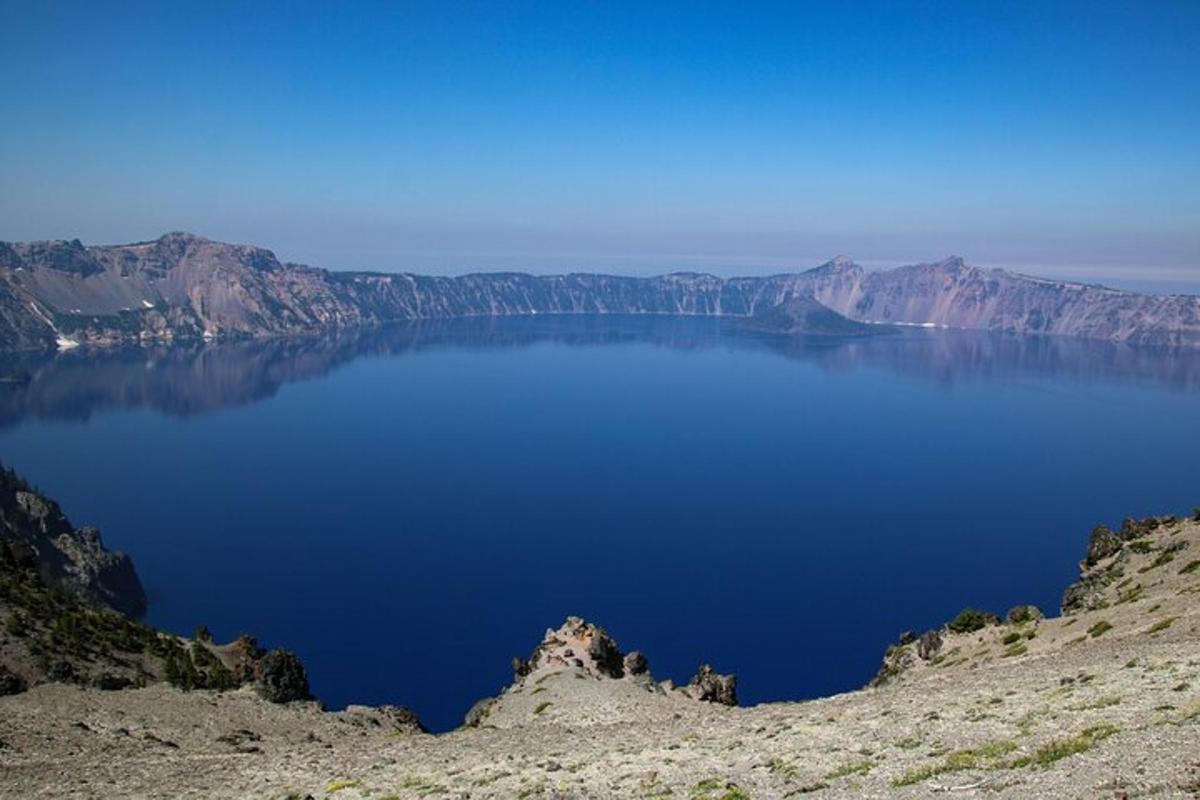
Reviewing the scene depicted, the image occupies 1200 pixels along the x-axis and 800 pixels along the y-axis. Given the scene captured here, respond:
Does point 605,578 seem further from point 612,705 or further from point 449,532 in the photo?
point 612,705

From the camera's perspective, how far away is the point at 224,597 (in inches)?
5428

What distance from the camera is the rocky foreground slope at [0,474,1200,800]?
24.7 m

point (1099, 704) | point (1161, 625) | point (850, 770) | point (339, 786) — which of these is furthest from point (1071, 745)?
point (339, 786)

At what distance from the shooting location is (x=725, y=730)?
121 feet

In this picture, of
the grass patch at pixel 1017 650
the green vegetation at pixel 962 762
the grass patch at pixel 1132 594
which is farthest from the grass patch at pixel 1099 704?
the grass patch at pixel 1132 594

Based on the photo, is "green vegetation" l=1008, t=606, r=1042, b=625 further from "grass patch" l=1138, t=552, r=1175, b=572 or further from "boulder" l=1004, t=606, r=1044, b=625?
"grass patch" l=1138, t=552, r=1175, b=572

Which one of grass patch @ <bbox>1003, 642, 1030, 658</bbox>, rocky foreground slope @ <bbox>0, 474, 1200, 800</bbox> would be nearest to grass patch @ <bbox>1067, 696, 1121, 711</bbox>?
rocky foreground slope @ <bbox>0, 474, 1200, 800</bbox>

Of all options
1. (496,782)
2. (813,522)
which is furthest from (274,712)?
(813,522)

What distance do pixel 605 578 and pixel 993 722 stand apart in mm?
120322

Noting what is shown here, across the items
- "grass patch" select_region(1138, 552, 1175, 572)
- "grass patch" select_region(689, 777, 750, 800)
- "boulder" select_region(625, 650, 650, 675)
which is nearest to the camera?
"grass patch" select_region(689, 777, 750, 800)

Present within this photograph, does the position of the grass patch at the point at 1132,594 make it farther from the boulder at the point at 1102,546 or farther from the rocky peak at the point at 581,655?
the rocky peak at the point at 581,655

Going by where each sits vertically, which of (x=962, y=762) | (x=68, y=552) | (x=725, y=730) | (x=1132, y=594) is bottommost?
(x=68, y=552)

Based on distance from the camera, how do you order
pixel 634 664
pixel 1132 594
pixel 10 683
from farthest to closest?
pixel 634 664
pixel 1132 594
pixel 10 683

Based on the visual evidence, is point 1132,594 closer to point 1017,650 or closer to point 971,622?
point 1017,650
